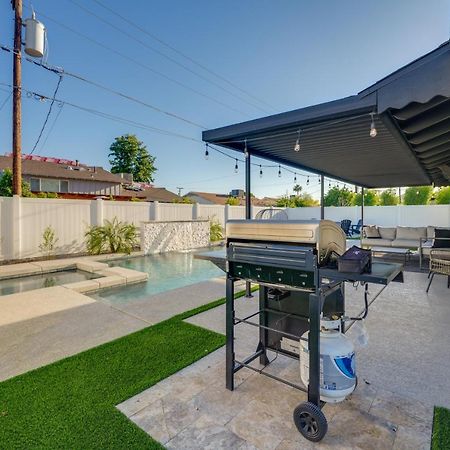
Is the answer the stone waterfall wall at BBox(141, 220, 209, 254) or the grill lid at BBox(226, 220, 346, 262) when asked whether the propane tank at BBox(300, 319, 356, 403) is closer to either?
the grill lid at BBox(226, 220, 346, 262)

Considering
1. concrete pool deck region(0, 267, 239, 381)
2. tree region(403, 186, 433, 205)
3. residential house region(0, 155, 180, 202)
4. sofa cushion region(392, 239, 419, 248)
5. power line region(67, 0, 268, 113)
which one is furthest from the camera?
tree region(403, 186, 433, 205)

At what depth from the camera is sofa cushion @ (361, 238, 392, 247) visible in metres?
8.26

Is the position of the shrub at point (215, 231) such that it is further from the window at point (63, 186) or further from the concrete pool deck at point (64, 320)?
the window at point (63, 186)

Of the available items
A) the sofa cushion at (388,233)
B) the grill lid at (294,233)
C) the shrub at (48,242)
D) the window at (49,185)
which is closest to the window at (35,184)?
the window at (49,185)

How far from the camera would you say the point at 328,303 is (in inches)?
95.0

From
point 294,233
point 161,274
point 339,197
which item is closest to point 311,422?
point 294,233

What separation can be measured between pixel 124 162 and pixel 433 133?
1104 inches

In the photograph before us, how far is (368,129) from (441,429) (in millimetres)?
3303

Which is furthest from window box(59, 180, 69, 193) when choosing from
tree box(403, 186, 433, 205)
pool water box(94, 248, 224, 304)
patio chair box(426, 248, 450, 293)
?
tree box(403, 186, 433, 205)

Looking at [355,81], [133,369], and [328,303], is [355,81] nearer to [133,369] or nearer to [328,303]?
[328,303]

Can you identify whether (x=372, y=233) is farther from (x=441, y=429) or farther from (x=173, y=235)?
(x=441, y=429)

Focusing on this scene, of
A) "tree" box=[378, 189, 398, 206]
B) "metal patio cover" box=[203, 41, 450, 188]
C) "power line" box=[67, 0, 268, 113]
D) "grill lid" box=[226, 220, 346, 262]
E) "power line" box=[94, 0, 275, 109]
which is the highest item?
"power line" box=[94, 0, 275, 109]

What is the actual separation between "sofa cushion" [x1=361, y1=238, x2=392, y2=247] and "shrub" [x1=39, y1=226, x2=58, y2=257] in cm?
879

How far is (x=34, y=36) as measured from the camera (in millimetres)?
7652
